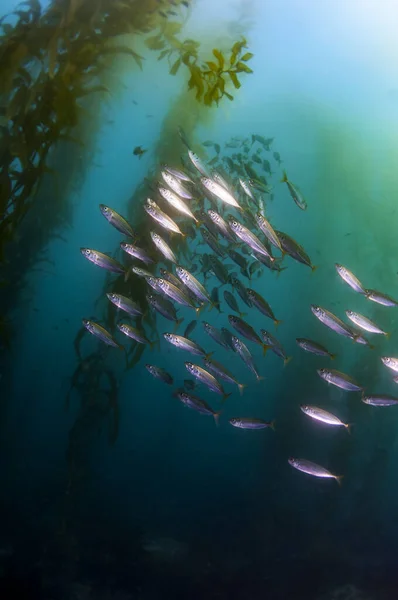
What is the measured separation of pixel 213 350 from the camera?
37.0ft

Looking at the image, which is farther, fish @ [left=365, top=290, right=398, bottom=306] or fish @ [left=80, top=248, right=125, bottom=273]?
fish @ [left=365, top=290, right=398, bottom=306]

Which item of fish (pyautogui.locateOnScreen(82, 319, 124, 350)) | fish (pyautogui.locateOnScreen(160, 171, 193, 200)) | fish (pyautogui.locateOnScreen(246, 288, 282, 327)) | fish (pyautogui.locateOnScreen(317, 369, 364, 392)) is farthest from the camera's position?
fish (pyautogui.locateOnScreen(317, 369, 364, 392))

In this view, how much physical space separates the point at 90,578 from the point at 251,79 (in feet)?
52.5

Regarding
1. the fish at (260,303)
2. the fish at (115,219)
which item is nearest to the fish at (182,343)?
the fish at (260,303)

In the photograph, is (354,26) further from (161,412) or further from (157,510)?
(161,412)

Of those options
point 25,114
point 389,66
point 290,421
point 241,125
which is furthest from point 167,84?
point 290,421

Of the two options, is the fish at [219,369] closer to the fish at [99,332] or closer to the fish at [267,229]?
the fish at [99,332]

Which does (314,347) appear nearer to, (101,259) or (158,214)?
(158,214)

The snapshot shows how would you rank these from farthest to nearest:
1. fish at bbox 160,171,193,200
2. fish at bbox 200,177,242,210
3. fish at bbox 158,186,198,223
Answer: fish at bbox 160,171,193,200, fish at bbox 158,186,198,223, fish at bbox 200,177,242,210

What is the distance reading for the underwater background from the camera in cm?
525

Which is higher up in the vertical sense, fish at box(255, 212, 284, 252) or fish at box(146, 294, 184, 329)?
fish at box(255, 212, 284, 252)

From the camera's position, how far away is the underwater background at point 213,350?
207 inches

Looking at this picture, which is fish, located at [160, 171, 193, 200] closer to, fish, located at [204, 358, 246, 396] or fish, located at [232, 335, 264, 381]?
fish, located at [232, 335, 264, 381]

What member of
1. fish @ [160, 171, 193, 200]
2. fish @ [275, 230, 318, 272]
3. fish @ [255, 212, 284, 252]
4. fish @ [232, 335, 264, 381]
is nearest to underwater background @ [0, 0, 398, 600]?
fish @ [232, 335, 264, 381]
